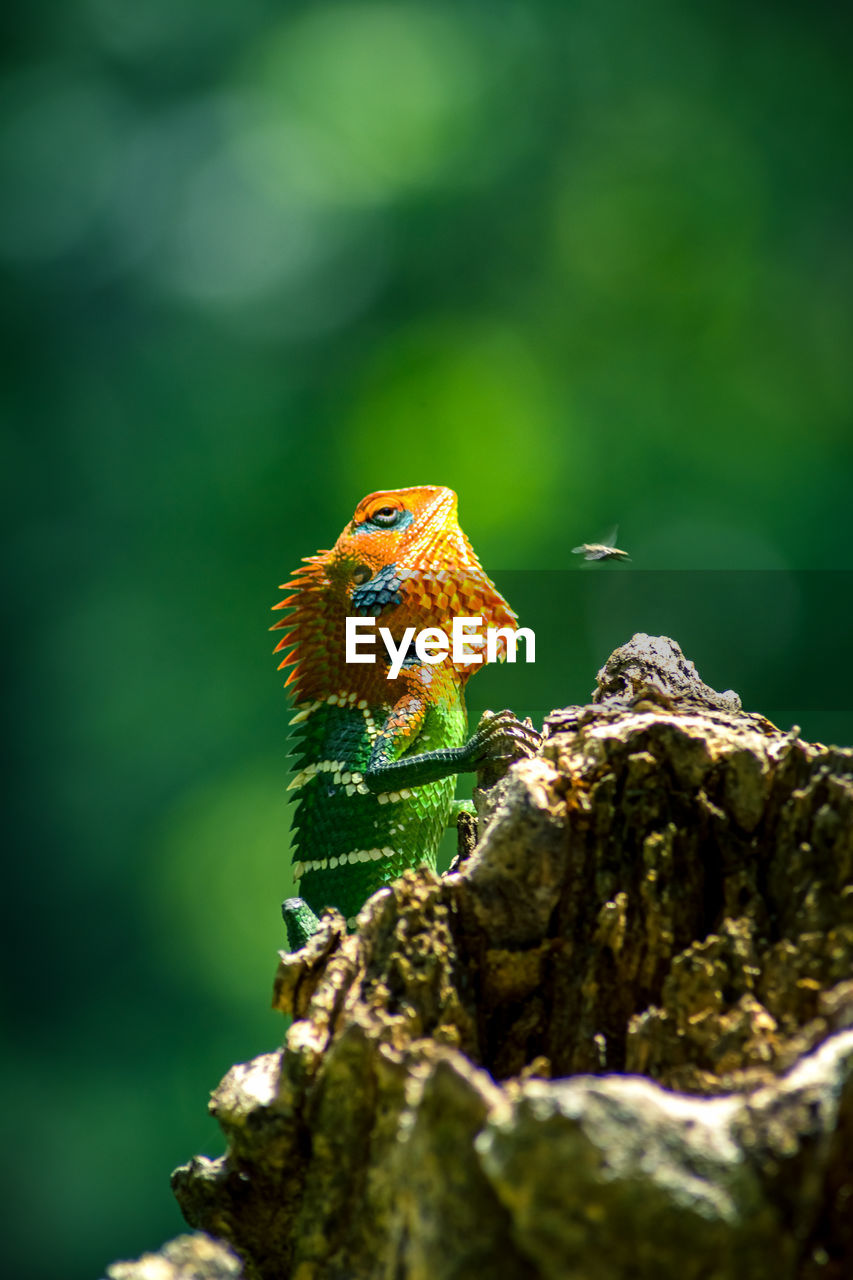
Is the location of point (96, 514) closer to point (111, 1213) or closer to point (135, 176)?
point (135, 176)

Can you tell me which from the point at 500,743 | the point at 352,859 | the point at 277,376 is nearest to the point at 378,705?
the point at 352,859

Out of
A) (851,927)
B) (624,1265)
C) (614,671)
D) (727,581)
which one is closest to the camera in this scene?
(624,1265)

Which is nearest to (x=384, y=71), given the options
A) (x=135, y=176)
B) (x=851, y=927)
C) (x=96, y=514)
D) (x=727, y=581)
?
(x=135, y=176)

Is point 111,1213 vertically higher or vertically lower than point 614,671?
lower

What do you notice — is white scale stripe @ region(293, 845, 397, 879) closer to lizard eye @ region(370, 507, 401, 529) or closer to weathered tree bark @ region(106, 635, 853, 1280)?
lizard eye @ region(370, 507, 401, 529)

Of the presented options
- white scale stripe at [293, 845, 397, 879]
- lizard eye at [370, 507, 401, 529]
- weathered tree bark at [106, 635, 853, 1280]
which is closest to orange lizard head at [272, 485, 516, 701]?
lizard eye at [370, 507, 401, 529]

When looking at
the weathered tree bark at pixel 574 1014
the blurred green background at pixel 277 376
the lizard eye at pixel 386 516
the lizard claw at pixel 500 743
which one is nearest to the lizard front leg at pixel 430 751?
the lizard claw at pixel 500 743
